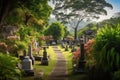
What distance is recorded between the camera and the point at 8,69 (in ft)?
50.6

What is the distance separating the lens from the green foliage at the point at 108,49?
58.0ft

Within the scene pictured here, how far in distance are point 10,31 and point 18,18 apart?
419 cm

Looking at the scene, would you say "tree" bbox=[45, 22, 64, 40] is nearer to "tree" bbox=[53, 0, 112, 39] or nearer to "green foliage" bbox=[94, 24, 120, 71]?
"tree" bbox=[53, 0, 112, 39]

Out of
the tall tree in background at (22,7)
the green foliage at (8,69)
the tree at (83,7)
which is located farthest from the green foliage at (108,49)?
the tree at (83,7)

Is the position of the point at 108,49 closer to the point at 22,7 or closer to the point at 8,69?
the point at 8,69

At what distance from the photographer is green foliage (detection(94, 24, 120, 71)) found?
17688 millimetres

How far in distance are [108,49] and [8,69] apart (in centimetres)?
555

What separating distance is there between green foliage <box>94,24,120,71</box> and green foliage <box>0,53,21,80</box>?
464cm

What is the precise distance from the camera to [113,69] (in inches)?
704

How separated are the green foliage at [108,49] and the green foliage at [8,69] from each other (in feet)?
15.2

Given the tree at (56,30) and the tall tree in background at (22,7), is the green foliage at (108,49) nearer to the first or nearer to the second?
the tall tree in background at (22,7)

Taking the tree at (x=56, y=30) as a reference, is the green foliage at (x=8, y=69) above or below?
below

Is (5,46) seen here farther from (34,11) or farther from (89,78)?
(89,78)

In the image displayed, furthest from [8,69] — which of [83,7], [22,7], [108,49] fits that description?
[83,7]
